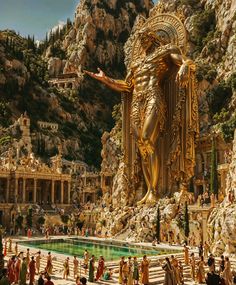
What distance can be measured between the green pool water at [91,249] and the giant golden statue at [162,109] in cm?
673

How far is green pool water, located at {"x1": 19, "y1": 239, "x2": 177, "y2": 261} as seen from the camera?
20.2 metres

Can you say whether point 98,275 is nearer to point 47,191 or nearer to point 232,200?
point 232,200

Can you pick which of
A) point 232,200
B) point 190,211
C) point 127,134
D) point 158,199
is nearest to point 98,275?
point 232,200

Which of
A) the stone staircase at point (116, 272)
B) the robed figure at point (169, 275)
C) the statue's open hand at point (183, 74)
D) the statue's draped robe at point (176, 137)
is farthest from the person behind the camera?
the statue's draped robe at point (176, 137)

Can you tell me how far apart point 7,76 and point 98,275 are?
61.2 m

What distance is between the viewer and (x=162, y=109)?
101 ft

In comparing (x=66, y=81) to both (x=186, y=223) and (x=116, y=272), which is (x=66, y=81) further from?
(x=116, y=272)

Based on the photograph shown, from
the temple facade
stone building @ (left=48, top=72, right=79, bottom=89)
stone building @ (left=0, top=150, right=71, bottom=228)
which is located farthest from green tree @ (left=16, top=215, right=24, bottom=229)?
stone building @ (left=48, top=72, right=79, bottom=89)

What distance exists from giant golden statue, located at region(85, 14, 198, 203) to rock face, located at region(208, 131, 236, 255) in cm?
1055

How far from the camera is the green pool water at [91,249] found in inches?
797

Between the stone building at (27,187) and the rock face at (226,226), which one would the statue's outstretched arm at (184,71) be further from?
the stone building at (27,187)

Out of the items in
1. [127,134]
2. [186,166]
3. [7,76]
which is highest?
[7,76]

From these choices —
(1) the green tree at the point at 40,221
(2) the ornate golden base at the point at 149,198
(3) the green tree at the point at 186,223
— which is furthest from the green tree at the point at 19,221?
(3) the green tree at the point at 186,223

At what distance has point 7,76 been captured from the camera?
7050 cm
